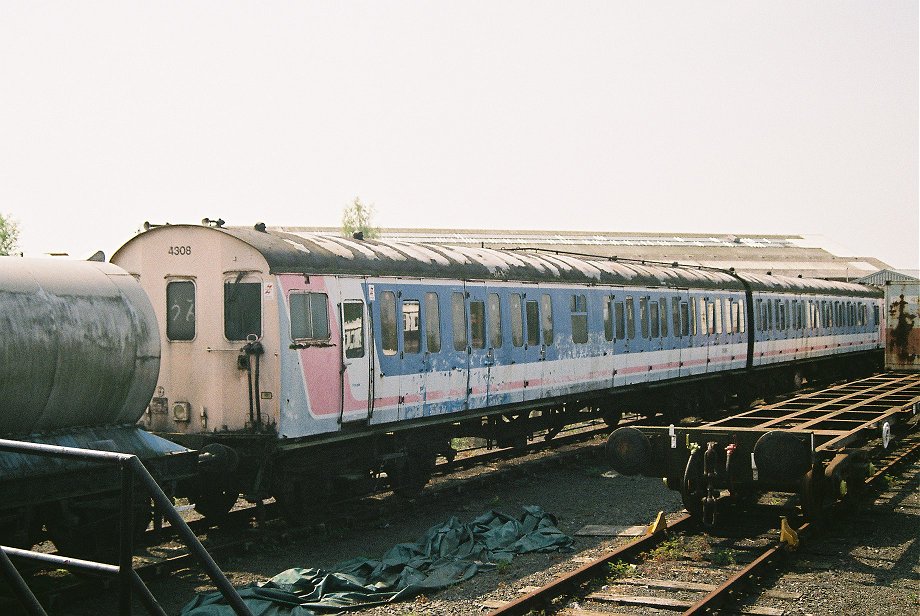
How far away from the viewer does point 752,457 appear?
1081 cm

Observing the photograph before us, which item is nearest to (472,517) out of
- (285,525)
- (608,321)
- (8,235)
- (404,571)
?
(285,525)

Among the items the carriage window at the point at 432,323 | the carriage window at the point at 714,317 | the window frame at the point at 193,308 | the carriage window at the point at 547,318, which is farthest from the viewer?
the carriage window at the point at 714,317

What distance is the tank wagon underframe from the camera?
1056 centimetres

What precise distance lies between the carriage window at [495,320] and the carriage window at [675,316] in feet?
26.1

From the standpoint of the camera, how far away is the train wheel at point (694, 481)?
11141mm

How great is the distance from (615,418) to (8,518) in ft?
48.7

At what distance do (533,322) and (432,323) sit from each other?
3.11m

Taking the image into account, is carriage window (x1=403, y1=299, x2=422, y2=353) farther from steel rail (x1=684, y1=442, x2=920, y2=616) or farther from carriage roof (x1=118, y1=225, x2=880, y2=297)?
steel rail (x1=684, y1=442, x2=920, y2=616)

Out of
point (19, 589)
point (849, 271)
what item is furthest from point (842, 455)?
point (849, 271)

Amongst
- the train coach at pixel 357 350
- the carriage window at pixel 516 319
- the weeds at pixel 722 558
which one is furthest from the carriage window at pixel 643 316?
the weeds at pixel 722 558

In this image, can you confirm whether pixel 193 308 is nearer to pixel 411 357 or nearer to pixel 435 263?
pixel 411 357

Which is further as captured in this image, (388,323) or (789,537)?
(388,323)

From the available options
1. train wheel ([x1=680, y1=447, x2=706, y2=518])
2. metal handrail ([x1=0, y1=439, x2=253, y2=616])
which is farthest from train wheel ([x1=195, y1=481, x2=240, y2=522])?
metal handrail ([x1=0, y1=439, x2=253, y2=616])

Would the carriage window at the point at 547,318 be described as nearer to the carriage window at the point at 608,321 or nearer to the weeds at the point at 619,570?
the carriage window at the point at 608,321
